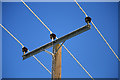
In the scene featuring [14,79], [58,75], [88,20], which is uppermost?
[14,79]

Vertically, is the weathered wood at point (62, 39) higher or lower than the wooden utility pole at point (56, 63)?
higher

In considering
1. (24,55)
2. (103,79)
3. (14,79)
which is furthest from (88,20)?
Answer: (14,79)

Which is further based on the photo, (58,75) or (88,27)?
(58,75)

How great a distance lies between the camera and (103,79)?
627 inches

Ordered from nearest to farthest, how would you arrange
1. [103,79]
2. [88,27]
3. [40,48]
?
[88,27], [40,48], [103,79]

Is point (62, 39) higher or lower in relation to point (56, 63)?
higher

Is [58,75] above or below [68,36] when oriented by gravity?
below

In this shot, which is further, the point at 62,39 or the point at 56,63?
the point at 56,63

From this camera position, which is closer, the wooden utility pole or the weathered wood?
the weathered wood

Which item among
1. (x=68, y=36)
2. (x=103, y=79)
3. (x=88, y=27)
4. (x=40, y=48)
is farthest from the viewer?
(x=103, y=79)

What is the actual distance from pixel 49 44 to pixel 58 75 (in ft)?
2.10

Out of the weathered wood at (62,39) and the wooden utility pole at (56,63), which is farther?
the wooden utility pole at (56,63)

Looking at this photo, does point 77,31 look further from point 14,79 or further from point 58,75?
point 14,79

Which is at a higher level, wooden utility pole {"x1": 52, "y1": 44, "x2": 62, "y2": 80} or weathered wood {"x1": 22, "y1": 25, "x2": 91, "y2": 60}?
weathered wood {"x1": 22, "y1": 25, "x2": 91, "y2": 60}
